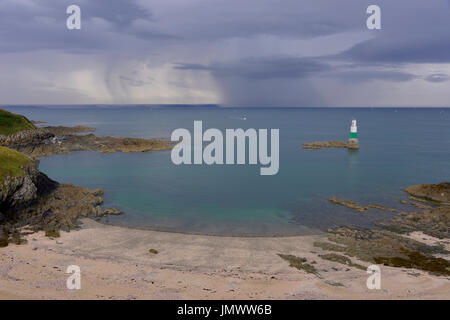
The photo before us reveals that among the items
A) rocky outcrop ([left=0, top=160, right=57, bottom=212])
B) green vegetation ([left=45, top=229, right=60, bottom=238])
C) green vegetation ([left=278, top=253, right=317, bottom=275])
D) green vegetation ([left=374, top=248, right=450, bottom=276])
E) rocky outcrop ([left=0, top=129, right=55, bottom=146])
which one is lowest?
green vegetation ([left=374, top=248, right=450, bottom=276])

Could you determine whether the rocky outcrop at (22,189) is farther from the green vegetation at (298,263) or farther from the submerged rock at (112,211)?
the green vegetation at (298,263)

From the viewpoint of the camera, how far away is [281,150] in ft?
267

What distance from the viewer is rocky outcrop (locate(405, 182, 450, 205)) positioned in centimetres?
3747

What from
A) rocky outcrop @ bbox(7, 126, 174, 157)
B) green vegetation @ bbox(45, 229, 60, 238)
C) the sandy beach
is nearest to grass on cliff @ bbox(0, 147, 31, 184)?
green vegetation @ bbox(45, 229, 60, 238)

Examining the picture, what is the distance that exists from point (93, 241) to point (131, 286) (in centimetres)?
875

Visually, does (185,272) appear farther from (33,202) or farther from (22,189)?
(22,189)

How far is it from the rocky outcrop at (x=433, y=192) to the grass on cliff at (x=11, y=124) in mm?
69732

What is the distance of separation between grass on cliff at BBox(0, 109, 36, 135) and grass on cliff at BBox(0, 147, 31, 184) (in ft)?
120

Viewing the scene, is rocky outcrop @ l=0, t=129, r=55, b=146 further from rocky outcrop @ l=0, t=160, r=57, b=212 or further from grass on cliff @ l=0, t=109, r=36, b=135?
rocky outcrop @ l=0, t=160, r=57, b=212

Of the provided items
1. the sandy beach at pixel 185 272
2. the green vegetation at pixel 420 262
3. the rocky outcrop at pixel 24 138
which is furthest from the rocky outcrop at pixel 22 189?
the rocky outcrop at pixel 24 138

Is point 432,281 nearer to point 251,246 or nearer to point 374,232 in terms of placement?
point 374,232

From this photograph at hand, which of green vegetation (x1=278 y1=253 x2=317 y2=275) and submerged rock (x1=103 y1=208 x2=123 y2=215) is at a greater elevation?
submerged rock (x1=103 y1=208 x2=123 y2=215)

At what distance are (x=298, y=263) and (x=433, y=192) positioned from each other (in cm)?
2717
